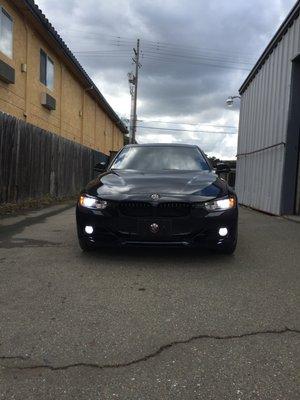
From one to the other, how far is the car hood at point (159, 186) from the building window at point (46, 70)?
1228 cm

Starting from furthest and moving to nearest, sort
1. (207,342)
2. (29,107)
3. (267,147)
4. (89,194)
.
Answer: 1. (29,107)
2. (267,147)
3. (89,194)
4. (207,342)

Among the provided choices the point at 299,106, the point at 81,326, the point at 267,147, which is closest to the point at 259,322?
the point at 81,326

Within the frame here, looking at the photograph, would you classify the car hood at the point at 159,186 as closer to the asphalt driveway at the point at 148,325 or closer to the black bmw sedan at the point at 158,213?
the black bmw sedan at the point at 158,213

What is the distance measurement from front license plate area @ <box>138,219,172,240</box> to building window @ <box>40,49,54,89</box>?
43.3 ft

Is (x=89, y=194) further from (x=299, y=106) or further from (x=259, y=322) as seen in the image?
(x=299, y=106)

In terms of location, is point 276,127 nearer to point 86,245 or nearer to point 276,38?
point 276,38

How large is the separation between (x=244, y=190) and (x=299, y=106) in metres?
5.74

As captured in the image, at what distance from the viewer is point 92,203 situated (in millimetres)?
5191

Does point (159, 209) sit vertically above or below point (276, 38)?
below

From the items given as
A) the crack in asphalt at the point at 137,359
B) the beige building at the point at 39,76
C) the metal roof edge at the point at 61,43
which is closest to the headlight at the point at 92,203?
the crack in asphalt at the point at 137,359

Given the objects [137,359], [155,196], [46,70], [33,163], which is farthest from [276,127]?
[137,359]

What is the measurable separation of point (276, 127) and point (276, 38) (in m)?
2.53

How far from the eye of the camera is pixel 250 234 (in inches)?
300

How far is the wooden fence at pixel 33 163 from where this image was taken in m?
10.9
